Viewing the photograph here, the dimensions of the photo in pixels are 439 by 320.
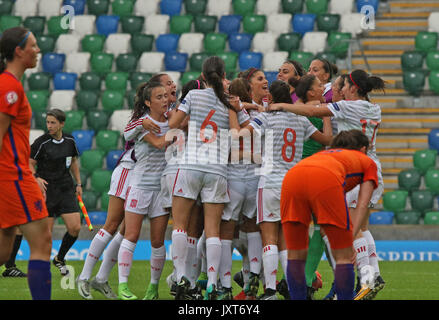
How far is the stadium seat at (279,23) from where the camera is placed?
1684 centimetres

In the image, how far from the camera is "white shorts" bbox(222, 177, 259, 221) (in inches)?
267

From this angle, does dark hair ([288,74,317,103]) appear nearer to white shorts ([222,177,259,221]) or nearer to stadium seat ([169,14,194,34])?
white shorts ([222,177,259,221])

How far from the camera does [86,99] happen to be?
15453 millimetres

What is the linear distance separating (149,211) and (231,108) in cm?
115

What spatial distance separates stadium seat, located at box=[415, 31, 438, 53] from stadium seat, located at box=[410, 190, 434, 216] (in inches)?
142

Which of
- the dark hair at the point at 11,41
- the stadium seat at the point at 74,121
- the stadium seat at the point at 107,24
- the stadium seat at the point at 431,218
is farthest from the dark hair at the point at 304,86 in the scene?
the stadium seat at the point at 107,24

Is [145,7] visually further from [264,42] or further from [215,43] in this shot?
[264,42]

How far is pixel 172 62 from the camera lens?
16.1 metres

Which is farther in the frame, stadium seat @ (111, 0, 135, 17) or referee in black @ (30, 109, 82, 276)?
stadium seat @ (111, 0, 135, 17)

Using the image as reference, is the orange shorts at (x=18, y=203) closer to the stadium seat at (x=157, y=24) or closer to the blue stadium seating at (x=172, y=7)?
the stadium seat at (x=157, y=24)

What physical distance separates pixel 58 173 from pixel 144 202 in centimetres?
289

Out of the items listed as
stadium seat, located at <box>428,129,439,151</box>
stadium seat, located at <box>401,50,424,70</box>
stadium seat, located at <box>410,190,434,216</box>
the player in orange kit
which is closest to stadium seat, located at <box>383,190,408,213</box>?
stadium seat, located at <box>410,190,434,216</box>

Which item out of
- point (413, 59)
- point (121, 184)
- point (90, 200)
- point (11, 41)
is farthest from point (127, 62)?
point (11, 41)
